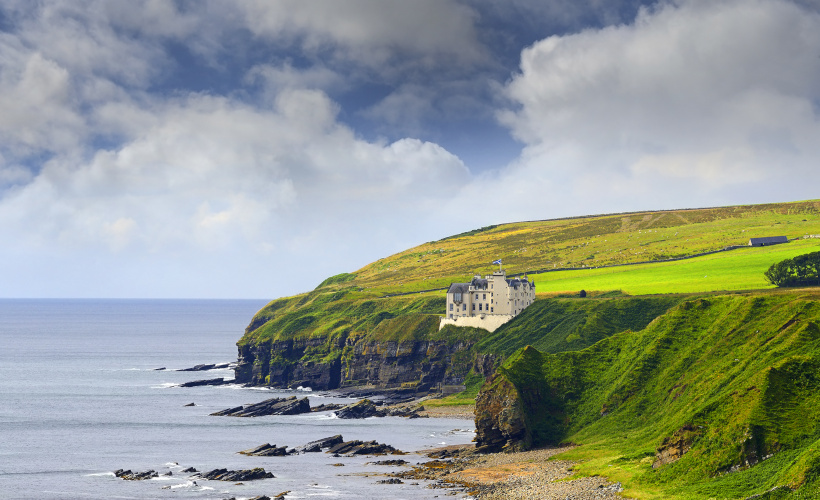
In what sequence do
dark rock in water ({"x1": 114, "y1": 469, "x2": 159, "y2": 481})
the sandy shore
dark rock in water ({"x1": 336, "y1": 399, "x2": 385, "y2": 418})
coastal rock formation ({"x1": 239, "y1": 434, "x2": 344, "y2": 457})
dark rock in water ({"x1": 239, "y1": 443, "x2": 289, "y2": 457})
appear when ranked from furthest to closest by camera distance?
dark rock in water ({"x1": 336, "y1": 399, "x2": 385, "y2": 418}) < coastal rock formation ({"x1": 239, "y1": 434, "x2": 344, "y2": 457}) < dark rock in water ({"x1": 239, "y1": 443, "x2": 289, "y2": 457}) < dark rock in water ({"x1": 114, "y1": 469, "x2": 159, "y2": 481}) < the sandy shore

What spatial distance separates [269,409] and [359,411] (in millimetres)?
18431

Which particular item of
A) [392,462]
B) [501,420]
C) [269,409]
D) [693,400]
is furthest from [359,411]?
[693,400]

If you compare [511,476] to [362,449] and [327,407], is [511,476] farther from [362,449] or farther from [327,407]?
[327,407]

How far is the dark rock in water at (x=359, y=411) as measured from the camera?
173750 mm

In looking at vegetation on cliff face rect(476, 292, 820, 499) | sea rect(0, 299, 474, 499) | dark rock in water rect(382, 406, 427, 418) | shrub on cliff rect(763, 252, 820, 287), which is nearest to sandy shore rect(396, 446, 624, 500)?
vegetation on cliff face rect(476, 292, 820, 499)

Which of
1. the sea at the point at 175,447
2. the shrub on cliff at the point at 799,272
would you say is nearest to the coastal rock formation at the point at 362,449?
the sea at the point at 175,447

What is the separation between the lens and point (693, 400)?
112 meters

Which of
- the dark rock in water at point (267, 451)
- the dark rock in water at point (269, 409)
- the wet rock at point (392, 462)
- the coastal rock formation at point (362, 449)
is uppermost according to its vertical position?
the dark rock in water at point (269, 409)

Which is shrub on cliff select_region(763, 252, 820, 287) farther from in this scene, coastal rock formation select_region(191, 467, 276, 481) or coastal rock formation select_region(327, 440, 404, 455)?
coastal rock formation select_region(191, 467, 276, 481)

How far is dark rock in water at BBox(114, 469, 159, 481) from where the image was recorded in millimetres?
114625

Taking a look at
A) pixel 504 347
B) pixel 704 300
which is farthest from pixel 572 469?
pixel 504 347

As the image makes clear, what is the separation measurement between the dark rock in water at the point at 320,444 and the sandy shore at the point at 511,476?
16.8m

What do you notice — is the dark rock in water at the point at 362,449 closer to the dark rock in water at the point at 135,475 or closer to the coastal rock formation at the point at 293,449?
the coastal rock formation at the point at 293,449

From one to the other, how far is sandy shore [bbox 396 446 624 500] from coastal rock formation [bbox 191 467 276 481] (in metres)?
18.0
